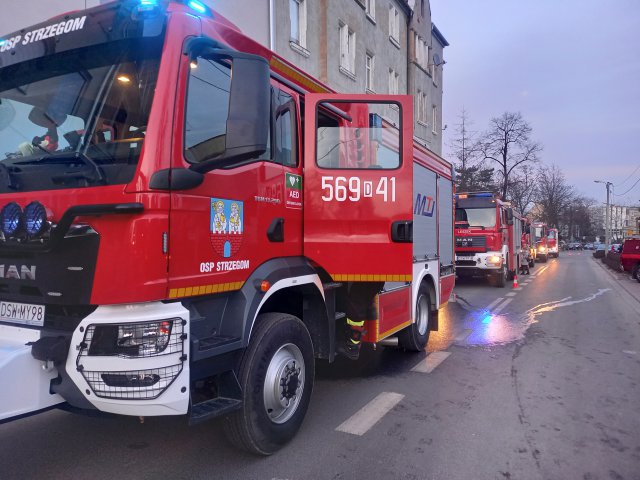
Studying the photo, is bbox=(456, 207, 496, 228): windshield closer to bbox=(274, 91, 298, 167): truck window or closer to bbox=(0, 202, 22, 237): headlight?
bbox=(274, 91, 298, 167): truck window

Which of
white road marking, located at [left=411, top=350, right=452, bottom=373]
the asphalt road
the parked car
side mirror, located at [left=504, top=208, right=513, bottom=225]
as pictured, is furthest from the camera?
the parked car

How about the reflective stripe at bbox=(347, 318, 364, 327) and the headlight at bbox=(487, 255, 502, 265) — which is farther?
the headlight at bbox=(487, 255, 502, 265)

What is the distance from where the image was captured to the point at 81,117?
2.87 metres

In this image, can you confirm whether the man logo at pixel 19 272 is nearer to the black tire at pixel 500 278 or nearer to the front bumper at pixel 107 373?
the front bumper at pixel 107 373

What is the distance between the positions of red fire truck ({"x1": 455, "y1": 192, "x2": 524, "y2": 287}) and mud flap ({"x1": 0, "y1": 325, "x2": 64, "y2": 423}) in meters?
14.0

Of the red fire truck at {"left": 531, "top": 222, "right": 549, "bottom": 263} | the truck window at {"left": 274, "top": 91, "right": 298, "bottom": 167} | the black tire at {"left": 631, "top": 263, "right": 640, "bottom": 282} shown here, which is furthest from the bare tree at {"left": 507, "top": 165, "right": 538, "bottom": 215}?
the truck window at {"left": 274, "top": 91, "right": 298, "bottom": 167}

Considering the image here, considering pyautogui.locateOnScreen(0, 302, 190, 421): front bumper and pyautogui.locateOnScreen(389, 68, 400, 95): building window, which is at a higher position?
pyautogui.locateOnScreen(389, 68, 400, 95): building window

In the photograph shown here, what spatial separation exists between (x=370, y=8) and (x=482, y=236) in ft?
41.4

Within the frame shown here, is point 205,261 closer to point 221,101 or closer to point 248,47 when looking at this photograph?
point 221,101

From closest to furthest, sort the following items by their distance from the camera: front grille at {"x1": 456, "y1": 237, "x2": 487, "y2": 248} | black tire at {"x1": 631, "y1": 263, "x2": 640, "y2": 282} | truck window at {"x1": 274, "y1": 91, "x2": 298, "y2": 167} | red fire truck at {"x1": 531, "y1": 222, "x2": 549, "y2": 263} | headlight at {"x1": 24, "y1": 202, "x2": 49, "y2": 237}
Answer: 1. headlight at {"x1": 24, "y1": 202, "x2": 49, "y2": 237}
2. truck window at {"x1": 274, "y1": 91, "x2": 298, "y2": 167}
3. front grille at {"x1": 456, "y1": 237, "x2": 487, "y2": 248}
4. black tire at {"x1": 631, "y1": 263, "x2": 640, "y2": 282}
5. red fire truck at {"x1": 531, "y1": 222, "x2": 549, "y2": 263}

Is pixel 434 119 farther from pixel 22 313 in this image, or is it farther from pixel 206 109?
pixel 22 313

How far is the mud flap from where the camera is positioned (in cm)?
238

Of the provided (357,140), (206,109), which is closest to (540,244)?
(357,140)

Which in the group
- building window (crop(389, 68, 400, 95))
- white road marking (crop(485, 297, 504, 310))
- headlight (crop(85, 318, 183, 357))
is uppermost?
building window (crop(389, 68, 400, 95))
